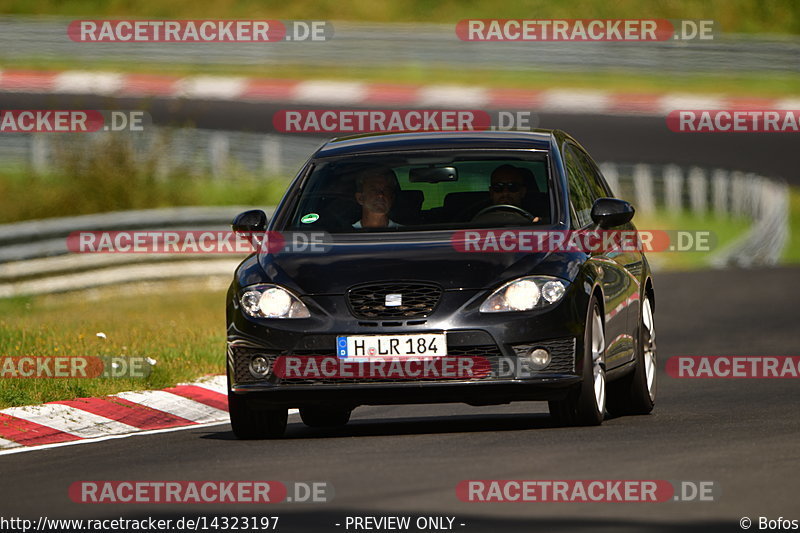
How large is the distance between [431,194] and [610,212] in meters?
1.09

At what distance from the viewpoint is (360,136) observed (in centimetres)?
1241

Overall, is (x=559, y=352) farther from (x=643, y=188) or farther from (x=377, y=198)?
(x=643, y=188)

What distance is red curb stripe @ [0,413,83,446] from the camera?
11227 mm

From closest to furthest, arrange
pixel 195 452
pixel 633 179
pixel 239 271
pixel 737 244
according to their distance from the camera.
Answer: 1. pixel 195 452
2. pixel 239 271
3. pixel 737 244
4. pixel 633 179

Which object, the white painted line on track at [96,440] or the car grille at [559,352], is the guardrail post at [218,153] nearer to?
the white painted line on track at [96,440]

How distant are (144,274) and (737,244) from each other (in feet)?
27.7

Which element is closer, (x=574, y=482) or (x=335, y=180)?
(x=574, y=482)

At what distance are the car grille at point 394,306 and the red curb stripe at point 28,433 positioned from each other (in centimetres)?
211

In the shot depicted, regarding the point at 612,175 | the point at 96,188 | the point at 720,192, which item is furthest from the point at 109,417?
the point at 720,192

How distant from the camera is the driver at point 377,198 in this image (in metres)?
11.4

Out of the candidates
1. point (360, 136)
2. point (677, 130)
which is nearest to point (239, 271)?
point (360, 136)

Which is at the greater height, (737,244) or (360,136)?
(360,136)

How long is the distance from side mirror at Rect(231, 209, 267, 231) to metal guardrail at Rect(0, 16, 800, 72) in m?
31.2

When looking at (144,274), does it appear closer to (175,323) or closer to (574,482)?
(175,323)
